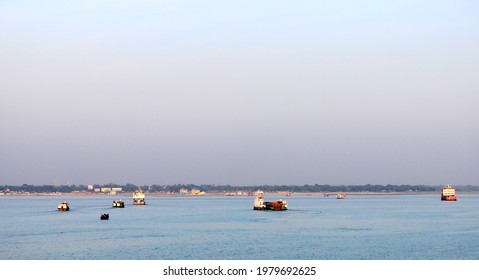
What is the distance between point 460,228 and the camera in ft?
334

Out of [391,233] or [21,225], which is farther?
[21,225]

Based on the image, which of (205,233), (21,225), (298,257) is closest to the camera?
(298,257)

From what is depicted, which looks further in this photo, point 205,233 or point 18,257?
point 205,233

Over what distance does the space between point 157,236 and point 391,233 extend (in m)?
29.2

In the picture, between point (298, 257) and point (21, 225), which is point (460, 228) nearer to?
point (298, 257)
